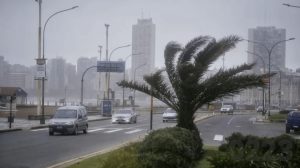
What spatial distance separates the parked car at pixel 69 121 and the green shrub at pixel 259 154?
18.5 m

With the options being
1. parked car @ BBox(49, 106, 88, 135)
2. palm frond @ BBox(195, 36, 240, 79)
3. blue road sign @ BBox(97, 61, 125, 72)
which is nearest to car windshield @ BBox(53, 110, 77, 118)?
parked car @ BBox(49, 106, 88, 135)

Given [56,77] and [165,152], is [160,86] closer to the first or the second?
[165,152]

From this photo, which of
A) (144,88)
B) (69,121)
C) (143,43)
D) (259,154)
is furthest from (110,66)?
(259,154)

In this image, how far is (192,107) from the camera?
60.5 feet

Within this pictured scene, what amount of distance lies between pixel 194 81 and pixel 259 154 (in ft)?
20.0

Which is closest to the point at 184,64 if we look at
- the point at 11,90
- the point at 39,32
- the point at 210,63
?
the point at 210,63

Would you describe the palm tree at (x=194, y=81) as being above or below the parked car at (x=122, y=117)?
above

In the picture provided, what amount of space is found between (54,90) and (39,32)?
70.3 meters

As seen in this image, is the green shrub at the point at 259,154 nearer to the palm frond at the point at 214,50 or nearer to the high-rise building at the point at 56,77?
the palm frond at the point at 214,50

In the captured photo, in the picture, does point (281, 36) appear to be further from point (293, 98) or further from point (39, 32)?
point (39, 32)

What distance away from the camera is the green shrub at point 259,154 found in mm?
11297

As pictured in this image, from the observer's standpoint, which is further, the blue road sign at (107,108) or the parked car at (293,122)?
the blue road sign at (107,108)

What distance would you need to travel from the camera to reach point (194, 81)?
17.9 m

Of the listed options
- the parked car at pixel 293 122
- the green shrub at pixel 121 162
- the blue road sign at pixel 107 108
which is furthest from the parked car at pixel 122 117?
the green shrub at pixel 121 162
